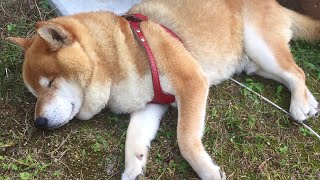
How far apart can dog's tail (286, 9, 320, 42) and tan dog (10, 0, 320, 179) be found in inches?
7.5

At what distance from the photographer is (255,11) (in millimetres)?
3764

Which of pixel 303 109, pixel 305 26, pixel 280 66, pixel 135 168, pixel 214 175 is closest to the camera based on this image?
pixel 214 175

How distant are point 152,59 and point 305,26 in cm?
159

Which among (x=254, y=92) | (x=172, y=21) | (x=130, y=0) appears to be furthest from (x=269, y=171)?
(x=130, y=0)

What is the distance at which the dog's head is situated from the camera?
3.09 meters

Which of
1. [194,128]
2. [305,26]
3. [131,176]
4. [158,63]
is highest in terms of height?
[158,63]

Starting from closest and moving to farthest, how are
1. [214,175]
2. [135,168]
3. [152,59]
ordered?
[214,175]
[135,168]
[152,59]

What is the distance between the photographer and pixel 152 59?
3188 millimetres

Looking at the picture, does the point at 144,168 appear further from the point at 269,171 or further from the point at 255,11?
the point at 255,11

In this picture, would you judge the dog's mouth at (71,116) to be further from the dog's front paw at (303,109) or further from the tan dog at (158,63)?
the dog's front paw at (303,109)

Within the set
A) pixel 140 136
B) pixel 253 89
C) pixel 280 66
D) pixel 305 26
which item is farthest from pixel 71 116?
pixel 305 26

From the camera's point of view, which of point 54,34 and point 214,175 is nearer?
point 214,175

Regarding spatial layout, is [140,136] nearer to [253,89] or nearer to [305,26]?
[253,89]

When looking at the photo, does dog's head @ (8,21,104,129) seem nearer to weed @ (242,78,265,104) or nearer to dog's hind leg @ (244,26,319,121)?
weed @ (242,78,265,104)
